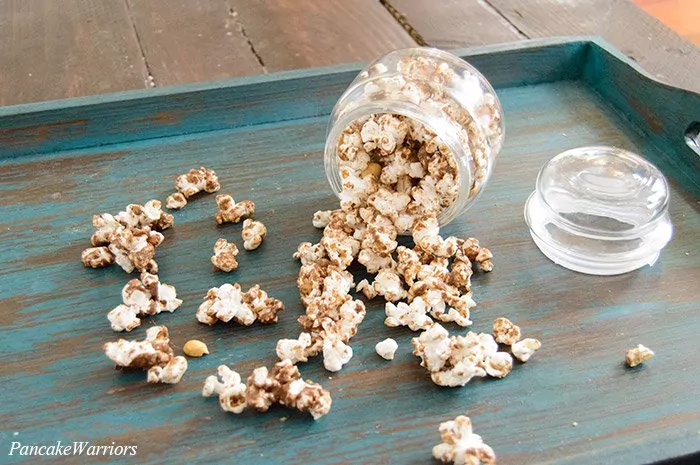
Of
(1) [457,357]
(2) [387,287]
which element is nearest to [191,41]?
(2) [387,287]

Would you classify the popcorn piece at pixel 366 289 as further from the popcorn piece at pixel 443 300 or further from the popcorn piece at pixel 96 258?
the popcorn piece at pixel 96 258

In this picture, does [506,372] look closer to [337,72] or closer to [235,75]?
[337,72]

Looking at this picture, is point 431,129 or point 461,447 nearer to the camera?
point 461,447

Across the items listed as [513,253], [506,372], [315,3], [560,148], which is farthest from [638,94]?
[315,3]

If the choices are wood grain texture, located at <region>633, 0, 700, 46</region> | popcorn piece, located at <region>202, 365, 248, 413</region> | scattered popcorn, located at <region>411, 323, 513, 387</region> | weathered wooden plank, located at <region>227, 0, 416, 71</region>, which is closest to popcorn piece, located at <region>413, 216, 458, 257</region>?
scattered popcorn, located at <region>411, 323, 513, 387</region>

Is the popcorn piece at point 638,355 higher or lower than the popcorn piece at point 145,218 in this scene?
higher

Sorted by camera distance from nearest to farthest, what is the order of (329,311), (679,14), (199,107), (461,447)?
(461,447) → (329,311) → (199,107) → (679,14)

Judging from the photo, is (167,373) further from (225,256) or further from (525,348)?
(525,348)

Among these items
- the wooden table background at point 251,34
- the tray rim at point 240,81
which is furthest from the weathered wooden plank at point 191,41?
the tray rim at point 240,81
